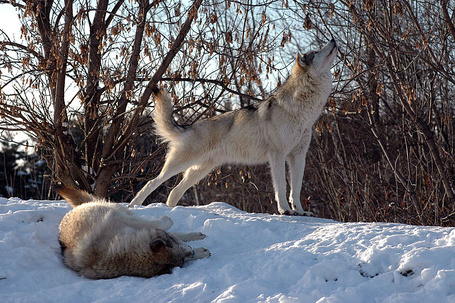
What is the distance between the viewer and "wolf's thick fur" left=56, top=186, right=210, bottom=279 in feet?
12.6

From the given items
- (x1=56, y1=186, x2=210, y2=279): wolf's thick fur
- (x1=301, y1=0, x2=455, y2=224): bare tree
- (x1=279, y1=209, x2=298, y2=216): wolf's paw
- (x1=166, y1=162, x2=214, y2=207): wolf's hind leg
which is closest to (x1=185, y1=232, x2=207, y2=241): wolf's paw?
(x1=56, y1=186, x2=210, y2=279): wolf's thick fur

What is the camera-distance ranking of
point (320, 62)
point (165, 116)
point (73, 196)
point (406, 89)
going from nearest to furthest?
1. point (73, 196)
2. point (406, 89)
3. point (320, 62)
4. point (165, 116)

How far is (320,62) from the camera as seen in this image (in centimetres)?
651

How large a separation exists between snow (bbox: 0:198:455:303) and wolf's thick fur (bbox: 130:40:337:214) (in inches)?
70.9

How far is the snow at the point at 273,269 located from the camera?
3010 mm

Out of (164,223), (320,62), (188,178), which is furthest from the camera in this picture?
(188,178)

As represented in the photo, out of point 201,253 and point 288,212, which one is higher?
point 288,212

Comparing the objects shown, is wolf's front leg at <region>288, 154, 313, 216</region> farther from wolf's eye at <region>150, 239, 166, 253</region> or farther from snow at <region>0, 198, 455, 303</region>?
wolf's eye at <region>150, 239, 166, 253</region>

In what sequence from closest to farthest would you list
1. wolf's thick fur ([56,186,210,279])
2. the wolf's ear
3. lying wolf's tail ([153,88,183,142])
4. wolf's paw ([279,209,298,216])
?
wolf's thick fur ([56,186,210,279]), wolf's paw ([279,209,298,216]), the wolf's ear, lying wolf's tail ([153,88,183,142])

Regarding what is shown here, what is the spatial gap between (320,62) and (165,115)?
8.07 feet

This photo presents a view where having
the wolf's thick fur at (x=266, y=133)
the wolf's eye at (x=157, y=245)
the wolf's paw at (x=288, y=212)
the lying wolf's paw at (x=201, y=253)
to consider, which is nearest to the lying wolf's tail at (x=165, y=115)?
the wolf's thick fur at (x=266, y=133)

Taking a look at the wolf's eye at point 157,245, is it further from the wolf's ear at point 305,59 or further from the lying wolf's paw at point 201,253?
the wolf's ear at point 305,59

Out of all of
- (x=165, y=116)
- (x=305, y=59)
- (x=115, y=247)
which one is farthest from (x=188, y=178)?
(x=115, y=247)

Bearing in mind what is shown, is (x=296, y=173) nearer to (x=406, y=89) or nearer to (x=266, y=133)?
(x=266, y=133)
